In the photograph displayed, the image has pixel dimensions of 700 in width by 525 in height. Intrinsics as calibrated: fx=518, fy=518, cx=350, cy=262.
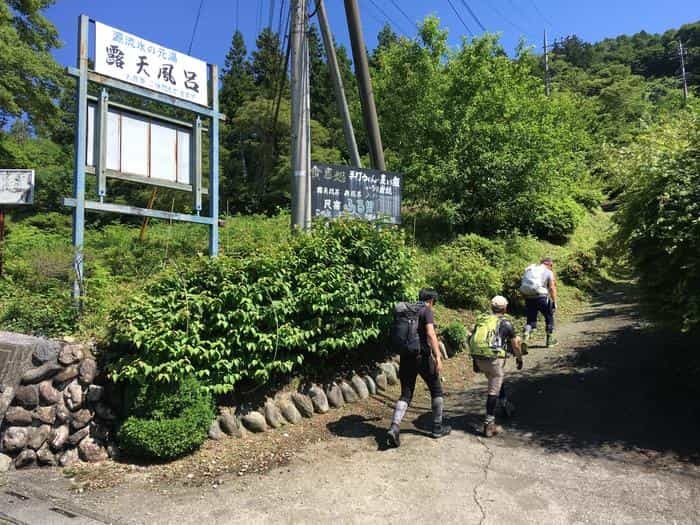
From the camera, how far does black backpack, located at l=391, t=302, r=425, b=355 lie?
5.42 m

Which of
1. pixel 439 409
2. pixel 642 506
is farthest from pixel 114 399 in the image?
pixel 642 506

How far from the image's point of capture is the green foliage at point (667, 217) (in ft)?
16.5

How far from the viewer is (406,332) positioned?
5.44 meters

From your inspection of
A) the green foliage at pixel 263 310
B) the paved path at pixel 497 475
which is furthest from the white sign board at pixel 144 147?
the paved path at pixel 497 475

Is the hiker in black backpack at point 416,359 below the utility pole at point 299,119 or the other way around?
below

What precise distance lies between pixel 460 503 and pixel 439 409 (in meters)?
1.44

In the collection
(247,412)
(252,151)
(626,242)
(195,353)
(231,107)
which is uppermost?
(231,107)

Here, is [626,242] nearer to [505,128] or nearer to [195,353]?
[195,353]

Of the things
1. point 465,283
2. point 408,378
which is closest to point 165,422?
point 408,378

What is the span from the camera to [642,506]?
4.02m

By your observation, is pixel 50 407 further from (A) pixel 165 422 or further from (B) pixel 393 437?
(B) pixel 393 437

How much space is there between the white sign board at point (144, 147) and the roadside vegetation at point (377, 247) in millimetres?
717

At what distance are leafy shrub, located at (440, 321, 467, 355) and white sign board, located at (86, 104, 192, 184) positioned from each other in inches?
194

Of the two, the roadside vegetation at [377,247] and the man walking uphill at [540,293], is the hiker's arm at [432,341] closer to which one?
the roadside vegetation at [377,247]
